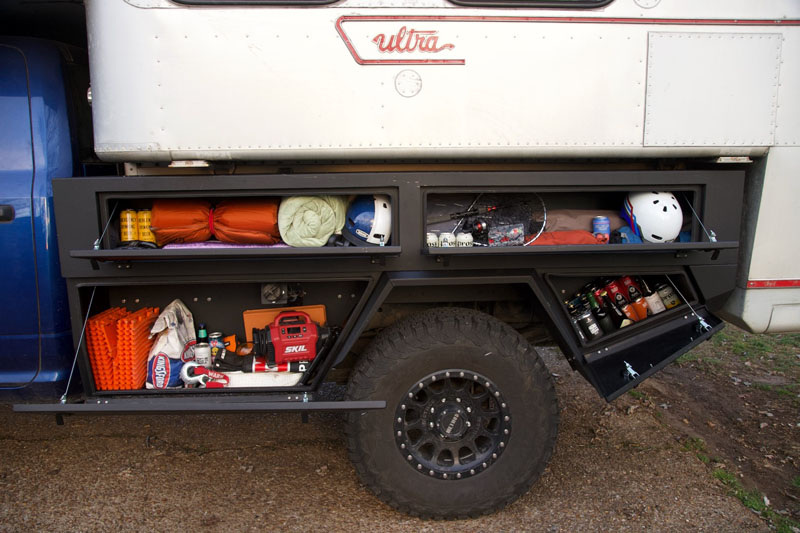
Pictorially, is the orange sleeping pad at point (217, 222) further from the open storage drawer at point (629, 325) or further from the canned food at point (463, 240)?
the open storage drawer at point (629, 325)

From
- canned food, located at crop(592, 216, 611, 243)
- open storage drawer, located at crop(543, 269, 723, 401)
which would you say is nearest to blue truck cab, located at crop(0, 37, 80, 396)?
open storage drawer, located at crop(543, 269, 723, 401)

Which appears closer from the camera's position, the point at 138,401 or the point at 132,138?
Result: the point at 132,138

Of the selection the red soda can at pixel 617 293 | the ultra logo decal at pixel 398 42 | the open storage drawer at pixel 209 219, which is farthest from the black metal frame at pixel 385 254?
the ultra logo decal at pixel 398 42

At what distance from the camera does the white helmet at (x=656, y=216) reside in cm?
281

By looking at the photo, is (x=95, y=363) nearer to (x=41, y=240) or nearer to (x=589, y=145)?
(x=41, y=240)

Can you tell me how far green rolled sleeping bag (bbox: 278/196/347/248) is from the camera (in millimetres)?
2676

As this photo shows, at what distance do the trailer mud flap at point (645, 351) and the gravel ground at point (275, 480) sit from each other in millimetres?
741

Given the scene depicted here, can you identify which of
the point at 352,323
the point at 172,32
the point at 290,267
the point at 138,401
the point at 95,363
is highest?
the point at 172,32

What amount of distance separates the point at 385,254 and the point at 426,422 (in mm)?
987

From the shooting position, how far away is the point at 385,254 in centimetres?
266

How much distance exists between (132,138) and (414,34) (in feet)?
4.93

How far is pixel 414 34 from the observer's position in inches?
101

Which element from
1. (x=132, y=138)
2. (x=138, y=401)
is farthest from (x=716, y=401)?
(x=132, y=138)

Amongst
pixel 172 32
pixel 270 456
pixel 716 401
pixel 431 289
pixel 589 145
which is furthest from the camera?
pixel 716 401
